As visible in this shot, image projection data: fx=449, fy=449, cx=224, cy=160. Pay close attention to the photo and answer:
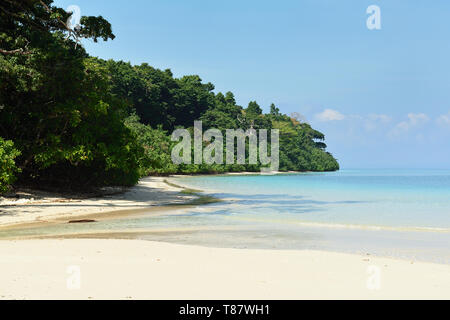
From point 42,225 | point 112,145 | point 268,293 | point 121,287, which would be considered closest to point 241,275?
point 268,293

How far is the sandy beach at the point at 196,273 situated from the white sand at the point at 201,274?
0.01 m

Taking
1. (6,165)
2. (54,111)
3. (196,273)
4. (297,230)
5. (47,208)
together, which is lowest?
(297,230)

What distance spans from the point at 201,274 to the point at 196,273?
0.11 metres

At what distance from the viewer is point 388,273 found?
759cm

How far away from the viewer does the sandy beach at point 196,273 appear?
6062mm

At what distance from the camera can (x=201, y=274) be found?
7.26m

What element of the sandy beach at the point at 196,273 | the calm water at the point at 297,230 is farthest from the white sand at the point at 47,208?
the sandy beach at the point at 196,273

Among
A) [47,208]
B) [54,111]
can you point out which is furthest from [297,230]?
[54,111]

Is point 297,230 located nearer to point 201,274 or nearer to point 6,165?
point 201,274

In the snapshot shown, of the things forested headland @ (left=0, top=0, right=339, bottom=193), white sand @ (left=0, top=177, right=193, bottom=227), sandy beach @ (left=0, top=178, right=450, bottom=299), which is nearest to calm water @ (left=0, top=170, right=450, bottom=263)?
sandy beach @ (left=0, top=178, right=450, bottom=299)

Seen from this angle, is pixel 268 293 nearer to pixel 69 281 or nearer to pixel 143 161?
pixel 69 281

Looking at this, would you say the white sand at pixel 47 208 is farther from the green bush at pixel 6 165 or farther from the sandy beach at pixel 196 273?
the sandy beach at pixel 196 273

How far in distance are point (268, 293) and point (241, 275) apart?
1202 millimetres
